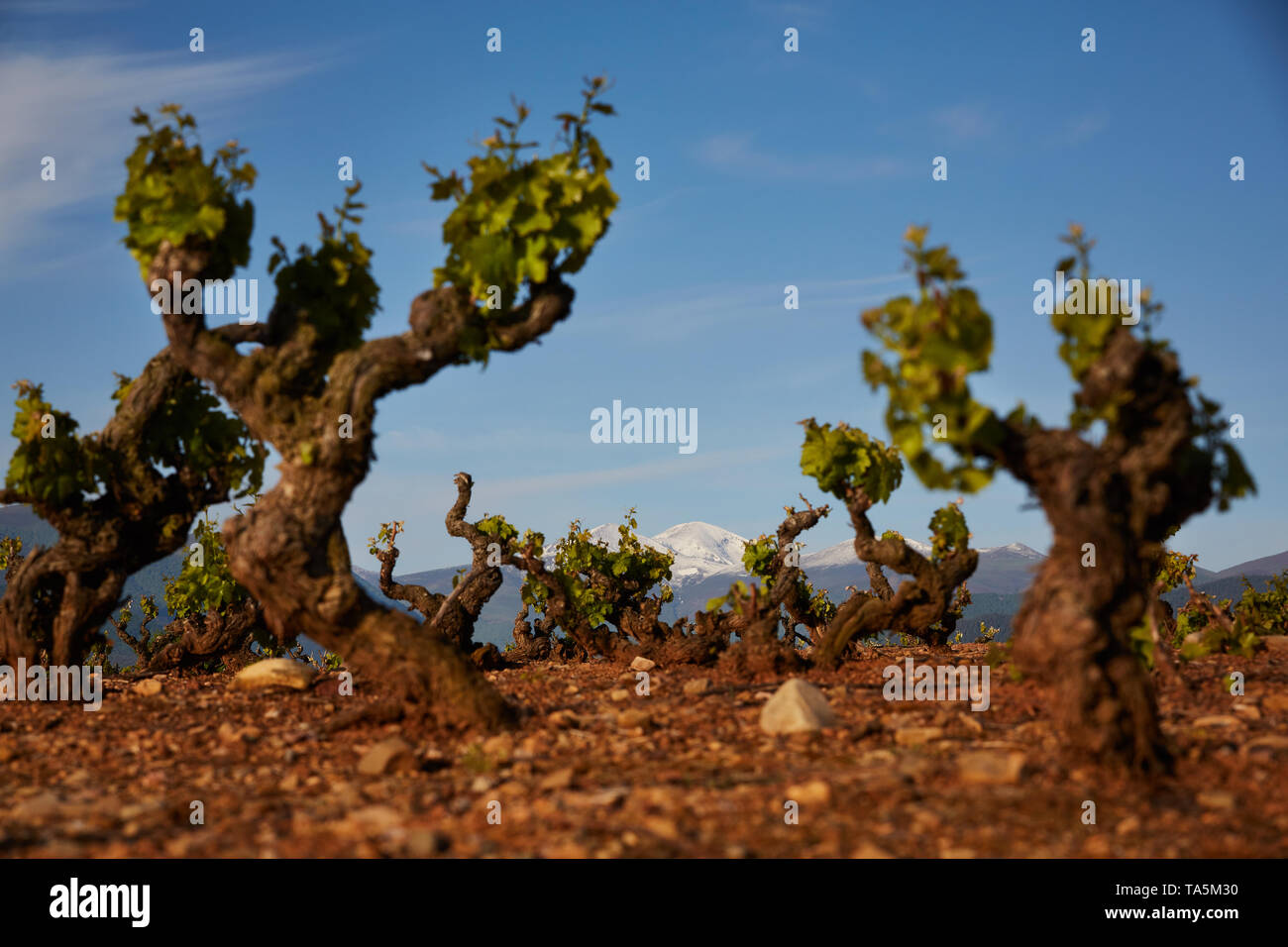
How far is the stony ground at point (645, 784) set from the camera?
7316 mm

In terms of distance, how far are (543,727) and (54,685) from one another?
26.3ft

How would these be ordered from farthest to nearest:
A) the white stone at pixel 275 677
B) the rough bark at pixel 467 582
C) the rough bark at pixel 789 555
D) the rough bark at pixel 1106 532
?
the rough bark at pixel 467 582 → the rough bark at pixel 789 555 → the white stone at pixel 275 677 → the rough bark at pixel 1106 532

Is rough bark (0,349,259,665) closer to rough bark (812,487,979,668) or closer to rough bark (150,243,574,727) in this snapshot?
rough bark (150,243,574,727)

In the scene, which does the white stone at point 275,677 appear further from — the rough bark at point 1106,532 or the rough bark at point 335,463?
the rough bark at point 1106,532

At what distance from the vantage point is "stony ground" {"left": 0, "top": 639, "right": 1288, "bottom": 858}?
7.32 m

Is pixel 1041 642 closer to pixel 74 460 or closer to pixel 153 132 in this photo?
pixel 153 132


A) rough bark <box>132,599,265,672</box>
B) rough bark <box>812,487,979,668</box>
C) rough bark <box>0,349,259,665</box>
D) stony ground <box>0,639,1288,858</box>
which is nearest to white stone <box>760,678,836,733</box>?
stony ground <box>0,639,1288,858</box>

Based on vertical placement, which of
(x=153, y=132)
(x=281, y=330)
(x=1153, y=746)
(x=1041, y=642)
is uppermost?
(x=153, y=132)

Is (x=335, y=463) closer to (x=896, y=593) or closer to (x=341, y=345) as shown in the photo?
(x=341, y=345)

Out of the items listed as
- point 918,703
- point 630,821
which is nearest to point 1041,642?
point 630,821

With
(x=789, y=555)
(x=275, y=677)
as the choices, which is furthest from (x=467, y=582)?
(x=789, y=555)

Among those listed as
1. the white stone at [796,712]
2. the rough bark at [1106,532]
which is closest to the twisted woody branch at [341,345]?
A: the white stone at [796,712]

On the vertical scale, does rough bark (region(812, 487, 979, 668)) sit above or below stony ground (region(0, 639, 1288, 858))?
above

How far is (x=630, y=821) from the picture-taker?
25.3 ft
